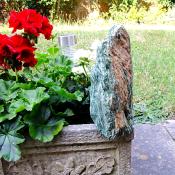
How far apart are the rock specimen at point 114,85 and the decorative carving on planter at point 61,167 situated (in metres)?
0.16

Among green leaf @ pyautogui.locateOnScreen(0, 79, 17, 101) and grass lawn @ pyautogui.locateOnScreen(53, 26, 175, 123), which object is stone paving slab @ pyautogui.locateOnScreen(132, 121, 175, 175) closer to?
grass lawn @ pyautogui.locateOnScreen(53, 26, 175, 123)

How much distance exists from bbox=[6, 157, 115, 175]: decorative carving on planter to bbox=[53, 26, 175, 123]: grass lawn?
1069 mm

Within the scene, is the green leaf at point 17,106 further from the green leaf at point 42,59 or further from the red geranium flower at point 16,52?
the green leaf at point 42,59

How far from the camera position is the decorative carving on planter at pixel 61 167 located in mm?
1529

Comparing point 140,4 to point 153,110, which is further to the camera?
point 140,4

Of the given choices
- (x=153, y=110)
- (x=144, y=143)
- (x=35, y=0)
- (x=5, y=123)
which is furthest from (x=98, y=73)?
(x=35, y=0)

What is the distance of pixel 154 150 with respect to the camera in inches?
83.4

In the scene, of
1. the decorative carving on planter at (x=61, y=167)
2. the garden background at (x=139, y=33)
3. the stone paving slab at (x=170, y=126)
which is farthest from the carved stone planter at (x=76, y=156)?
the stone paving slab at (x=170, y=126)

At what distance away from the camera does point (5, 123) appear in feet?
4.79

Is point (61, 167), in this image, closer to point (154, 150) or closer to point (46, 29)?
point (46, 29)

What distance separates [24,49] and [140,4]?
272 inches

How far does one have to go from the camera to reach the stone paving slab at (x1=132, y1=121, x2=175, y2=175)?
6.34ft

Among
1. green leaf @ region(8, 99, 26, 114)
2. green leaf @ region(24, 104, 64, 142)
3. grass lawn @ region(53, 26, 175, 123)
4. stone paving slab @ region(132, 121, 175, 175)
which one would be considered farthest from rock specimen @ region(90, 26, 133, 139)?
grass lawn @ region(53, 26, 175, 123)

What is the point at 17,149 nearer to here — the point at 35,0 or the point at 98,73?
the point at 98,73
